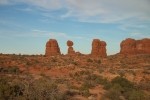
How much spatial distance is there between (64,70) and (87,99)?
21.0 meters

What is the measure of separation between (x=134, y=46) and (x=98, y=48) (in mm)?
15361

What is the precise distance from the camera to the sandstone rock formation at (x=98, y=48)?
2699 inches

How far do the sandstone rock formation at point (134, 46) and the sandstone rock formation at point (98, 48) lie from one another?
38.1 feet

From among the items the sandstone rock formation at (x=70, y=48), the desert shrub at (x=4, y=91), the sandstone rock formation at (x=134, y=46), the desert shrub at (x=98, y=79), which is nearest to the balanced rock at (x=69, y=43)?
the sandstone rock formation at (x=70, y=48)

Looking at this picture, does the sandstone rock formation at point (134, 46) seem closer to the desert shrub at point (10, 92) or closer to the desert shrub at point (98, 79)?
the desert shrub at point (98, 79)

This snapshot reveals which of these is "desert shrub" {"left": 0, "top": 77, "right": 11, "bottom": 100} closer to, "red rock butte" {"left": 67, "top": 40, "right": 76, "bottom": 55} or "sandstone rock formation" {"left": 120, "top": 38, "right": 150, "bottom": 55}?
"red rock butte" {"left": 67, "top": 40, "right": 76, "bottom": 55}

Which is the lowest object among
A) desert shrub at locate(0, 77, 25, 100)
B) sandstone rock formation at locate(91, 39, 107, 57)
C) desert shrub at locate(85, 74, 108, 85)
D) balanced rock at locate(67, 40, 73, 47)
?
desert shrub at locate(85, 74, 108, 85)

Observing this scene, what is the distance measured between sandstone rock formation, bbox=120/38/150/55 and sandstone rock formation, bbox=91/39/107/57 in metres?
11.6

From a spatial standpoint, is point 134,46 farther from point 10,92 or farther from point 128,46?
point 10,92

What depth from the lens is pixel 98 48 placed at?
227ft

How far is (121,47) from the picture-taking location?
264 ft

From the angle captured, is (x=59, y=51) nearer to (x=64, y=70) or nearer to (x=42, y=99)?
(x=64, y=70)

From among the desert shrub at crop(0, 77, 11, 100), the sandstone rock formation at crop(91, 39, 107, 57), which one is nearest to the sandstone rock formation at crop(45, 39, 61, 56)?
the sandstone rock formation at crop(91, 39, 107, 57)

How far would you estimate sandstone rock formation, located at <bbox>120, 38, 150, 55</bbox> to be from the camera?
7894 centimetres
